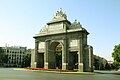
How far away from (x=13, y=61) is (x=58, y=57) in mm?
64342

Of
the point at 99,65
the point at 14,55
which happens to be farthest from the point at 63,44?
the point at 14,55

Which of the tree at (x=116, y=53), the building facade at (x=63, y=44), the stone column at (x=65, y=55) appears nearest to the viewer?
the building facade at (x=63, y=44)

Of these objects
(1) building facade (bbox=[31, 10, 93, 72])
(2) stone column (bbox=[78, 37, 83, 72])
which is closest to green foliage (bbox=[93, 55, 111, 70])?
(1) building facade (bbox=[31, 10, 93, 72])

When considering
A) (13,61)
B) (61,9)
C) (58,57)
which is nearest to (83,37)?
(61,9)

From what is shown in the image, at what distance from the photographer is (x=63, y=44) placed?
5966cm

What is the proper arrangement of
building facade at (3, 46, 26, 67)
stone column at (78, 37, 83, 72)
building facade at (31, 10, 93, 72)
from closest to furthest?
stone column at (78, 37, 83, 72), building facade at (31, 10, 93, 72), building facade at (3, 46, 26, 67)

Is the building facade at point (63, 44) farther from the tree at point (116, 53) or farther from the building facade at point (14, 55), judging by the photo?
the building facade at point (14, 55)

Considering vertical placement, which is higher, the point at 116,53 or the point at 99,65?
the point at 116,53

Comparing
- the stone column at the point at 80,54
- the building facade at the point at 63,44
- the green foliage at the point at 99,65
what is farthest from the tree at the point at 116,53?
the green foliage at the point at 99,65

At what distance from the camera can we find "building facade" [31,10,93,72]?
2195 inches

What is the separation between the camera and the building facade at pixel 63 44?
55.8m

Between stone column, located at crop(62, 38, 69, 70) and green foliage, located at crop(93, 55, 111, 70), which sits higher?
stone column, located at crop(62, 38, 69, 70)

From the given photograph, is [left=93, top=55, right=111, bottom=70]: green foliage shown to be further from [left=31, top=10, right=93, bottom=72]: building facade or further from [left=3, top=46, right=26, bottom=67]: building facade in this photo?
[left=31, top=10, right=93, bottom=72]: building facade

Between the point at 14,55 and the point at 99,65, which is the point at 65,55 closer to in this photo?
the point at 99,65
